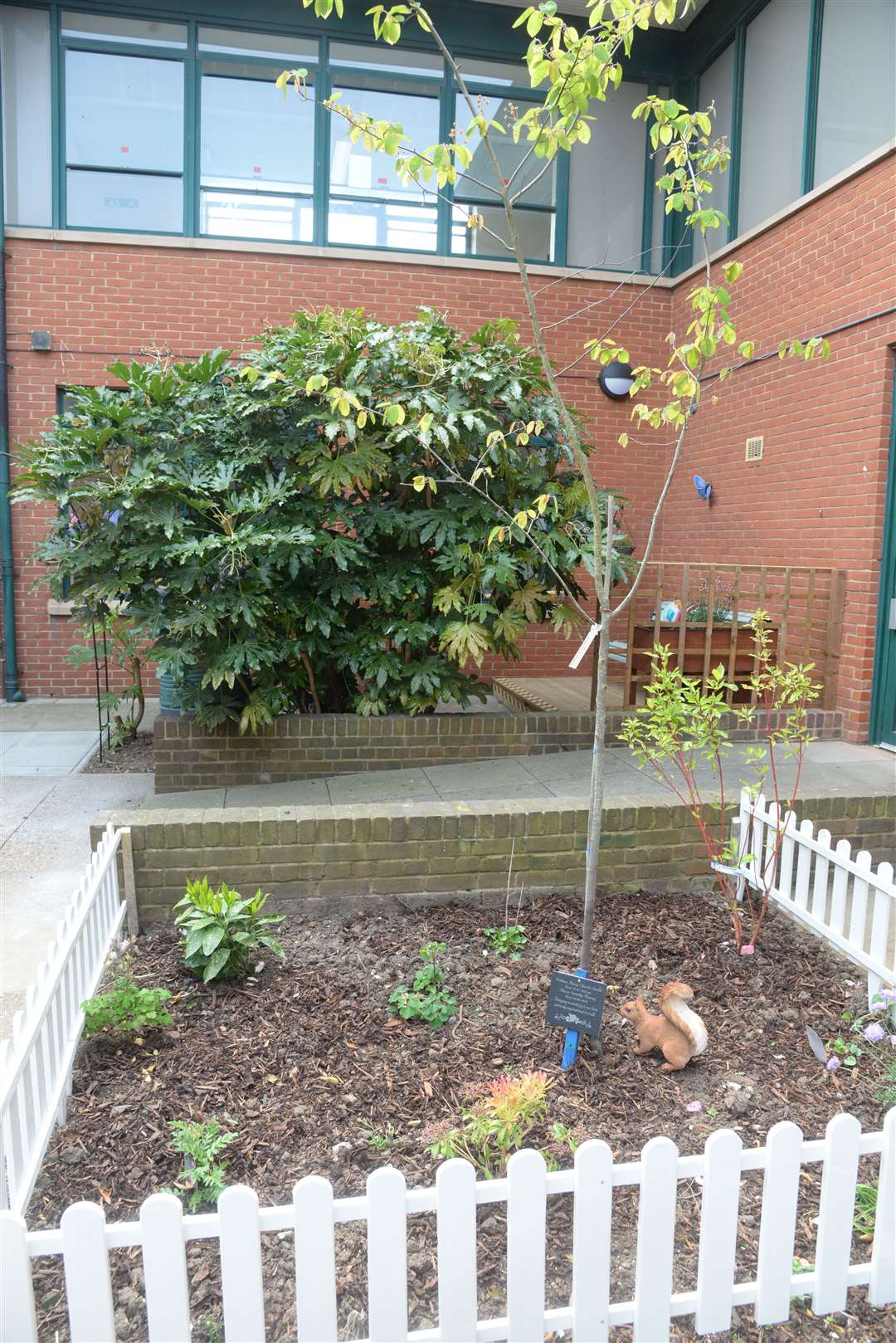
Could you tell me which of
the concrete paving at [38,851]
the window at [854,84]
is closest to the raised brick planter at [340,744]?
the concrete paving at [38,851]

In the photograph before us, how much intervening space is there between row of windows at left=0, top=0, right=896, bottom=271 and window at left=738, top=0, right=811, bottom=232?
0.03 m

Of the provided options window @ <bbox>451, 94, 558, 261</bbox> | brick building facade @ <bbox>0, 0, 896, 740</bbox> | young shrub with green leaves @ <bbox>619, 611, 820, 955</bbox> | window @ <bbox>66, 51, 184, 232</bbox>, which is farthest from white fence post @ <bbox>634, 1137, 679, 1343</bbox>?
window @ <bbox>66, 51, 184, 232</bbox>

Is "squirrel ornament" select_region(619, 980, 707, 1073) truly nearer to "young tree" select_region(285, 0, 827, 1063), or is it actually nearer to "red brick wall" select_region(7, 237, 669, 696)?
"young tree" select_region(285, 0, 827, 1063)

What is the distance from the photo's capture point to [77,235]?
891cm

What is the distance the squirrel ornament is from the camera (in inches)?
109

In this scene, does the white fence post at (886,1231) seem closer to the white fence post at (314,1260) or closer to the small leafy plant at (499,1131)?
the small leafy plant at (499,1131)

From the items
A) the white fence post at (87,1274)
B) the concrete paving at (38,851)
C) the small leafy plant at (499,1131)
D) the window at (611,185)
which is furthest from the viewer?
the window at (611,185)

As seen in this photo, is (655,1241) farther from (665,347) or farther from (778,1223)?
(665,347)

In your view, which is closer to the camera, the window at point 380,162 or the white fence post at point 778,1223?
the white fence post at point 778,1223

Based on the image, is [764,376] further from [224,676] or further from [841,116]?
[224,676]

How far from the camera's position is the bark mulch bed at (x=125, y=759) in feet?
22.3

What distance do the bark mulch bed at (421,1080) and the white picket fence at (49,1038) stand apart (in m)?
0.11

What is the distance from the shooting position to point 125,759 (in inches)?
280

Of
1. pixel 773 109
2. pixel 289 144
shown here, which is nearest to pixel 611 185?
pixel 773 109
